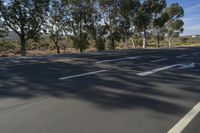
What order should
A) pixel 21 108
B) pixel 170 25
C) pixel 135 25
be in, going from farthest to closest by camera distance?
1. pixel 170 25
2. pixel 135 25
3. pixel 21 108

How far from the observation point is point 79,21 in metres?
33.5

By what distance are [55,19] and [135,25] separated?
1252 centimetres

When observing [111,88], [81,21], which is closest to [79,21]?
[81,21]

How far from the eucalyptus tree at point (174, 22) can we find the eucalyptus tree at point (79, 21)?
25.5 m

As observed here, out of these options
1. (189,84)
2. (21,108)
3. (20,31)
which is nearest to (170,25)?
(20,31)

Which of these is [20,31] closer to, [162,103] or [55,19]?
[55,19]

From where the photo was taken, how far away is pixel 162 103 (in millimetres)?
6391

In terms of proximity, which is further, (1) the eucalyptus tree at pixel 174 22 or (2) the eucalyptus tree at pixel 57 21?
(1) the eucalyptus tree at pixel 174 22

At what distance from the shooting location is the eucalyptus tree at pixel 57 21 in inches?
1243

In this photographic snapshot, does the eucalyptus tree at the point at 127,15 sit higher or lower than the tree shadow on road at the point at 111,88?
higher

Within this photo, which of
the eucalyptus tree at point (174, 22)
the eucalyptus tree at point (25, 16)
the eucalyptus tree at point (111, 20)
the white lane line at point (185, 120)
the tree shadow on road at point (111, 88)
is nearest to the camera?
the white lane line at point (185, 120)

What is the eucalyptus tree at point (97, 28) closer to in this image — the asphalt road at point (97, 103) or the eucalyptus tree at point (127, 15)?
the eucalyptus tree at point (127, 15)

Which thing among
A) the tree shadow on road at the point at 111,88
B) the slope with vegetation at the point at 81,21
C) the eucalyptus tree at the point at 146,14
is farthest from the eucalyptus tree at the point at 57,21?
the tree shadow on road at the point at 111,88

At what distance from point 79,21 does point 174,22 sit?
99.2 feet
